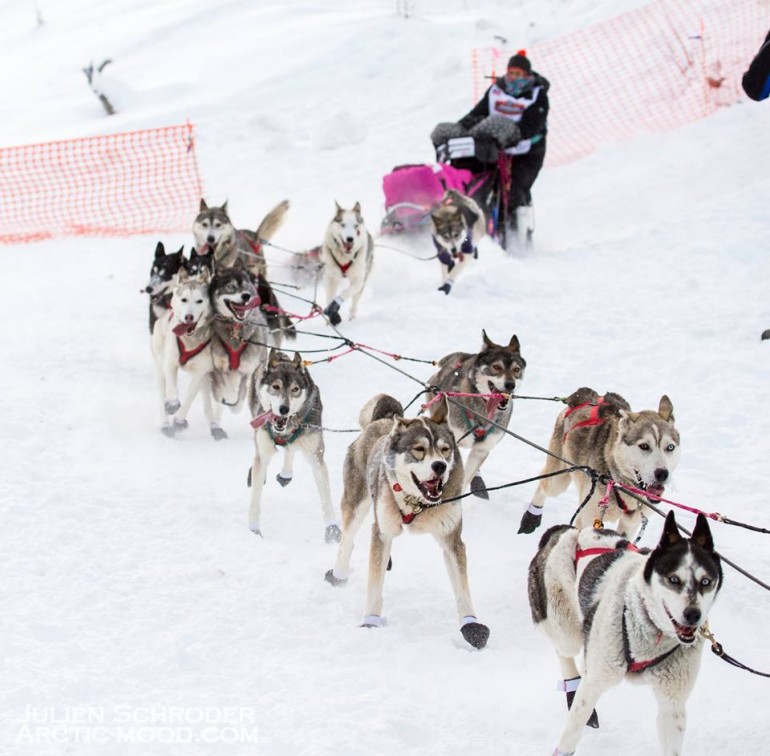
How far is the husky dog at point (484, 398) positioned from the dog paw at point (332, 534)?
1.96 ft

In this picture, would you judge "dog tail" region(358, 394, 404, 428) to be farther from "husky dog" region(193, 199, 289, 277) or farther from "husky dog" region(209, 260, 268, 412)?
"husky dog" region(193, 199, 289, 277)

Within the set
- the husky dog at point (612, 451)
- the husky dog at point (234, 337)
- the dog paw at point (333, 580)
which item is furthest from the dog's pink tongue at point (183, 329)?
the husky dog at point (612, 451)

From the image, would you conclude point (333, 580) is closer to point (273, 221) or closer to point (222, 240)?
point (222, 240)

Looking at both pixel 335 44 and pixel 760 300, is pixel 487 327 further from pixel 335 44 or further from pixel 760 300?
pixel 335 44

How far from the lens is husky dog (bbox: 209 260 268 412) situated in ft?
17.0

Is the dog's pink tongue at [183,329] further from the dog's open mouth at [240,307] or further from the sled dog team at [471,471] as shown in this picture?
the dog's open mouth at [240,307]

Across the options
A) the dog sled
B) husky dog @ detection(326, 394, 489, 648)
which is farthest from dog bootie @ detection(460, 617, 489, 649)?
the dog sled

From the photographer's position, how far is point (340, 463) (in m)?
5.00

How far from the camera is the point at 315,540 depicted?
4.26 m

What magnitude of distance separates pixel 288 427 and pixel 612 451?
1.37 meters

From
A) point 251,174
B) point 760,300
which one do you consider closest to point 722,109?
point 760,300

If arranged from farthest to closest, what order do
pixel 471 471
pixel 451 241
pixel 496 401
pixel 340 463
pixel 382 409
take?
1. pixel 451 241
2. pixel 340 463
3. pixel 471 471
4. pixel 496 401
5. pixel 382 409

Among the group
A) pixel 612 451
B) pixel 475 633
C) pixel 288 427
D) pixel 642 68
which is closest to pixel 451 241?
pixel 288 427

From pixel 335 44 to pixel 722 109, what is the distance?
5.45 meters
